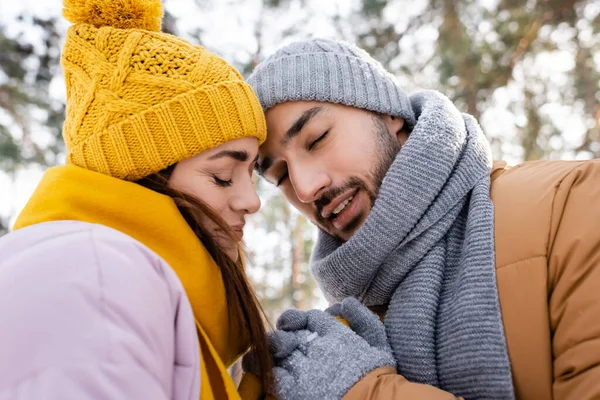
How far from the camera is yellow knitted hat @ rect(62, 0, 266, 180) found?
147 cm

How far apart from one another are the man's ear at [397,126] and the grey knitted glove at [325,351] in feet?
2.94

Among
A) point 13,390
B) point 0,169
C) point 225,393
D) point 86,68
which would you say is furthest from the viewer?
point 0,169

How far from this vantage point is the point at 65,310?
88cm

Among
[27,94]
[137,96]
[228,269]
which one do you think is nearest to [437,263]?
[228,269]

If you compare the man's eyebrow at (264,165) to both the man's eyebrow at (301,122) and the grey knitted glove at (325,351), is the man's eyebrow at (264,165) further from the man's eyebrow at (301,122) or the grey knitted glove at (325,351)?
the grey knitted glove at (325,351)

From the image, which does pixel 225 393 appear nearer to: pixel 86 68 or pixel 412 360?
pixel 412 360

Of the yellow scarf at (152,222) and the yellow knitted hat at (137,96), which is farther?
the yellow knitted hat at (137,96)

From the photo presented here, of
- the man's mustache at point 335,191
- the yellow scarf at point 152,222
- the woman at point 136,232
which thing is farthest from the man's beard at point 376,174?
the yellow scarf at point 152,222

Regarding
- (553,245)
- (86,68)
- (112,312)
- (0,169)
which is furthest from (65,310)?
(0,169)

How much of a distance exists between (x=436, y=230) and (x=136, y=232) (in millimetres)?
994

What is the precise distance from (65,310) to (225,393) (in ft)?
1.53

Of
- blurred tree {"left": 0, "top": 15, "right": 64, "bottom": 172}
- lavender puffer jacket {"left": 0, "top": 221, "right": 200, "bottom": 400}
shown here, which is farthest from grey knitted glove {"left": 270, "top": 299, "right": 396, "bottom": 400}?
blurred tree {"left": 0, "top": 15, "right": 64, "bottom": 172}

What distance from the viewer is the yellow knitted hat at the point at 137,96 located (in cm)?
147

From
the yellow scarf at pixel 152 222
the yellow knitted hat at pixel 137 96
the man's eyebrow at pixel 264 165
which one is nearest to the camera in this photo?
the yellow scarf at pixel 152 222
